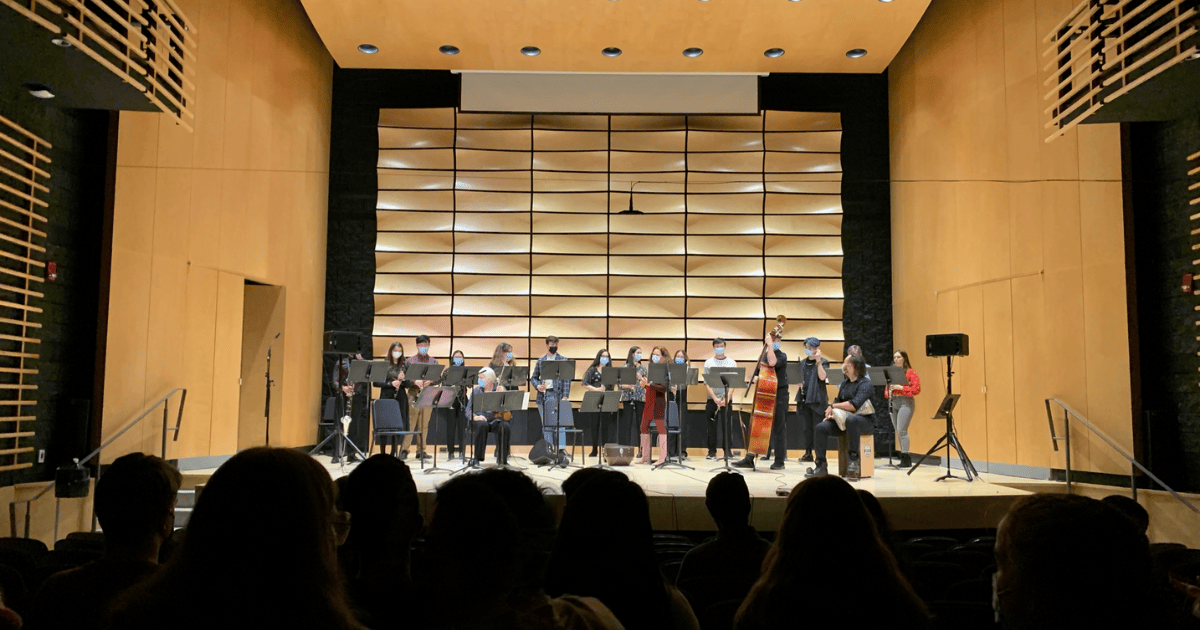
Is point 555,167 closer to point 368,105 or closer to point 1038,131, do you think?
point 368,105

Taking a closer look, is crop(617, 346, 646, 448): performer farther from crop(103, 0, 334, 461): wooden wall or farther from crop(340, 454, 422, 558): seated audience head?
crop(340, 454, 422, 558): seated audience head

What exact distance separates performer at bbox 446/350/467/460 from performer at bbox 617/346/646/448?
1759mm

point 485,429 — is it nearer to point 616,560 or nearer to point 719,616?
point 719,616

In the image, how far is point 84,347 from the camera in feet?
23.5

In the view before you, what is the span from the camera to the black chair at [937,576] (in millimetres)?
2842

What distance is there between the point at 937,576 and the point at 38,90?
6963mm

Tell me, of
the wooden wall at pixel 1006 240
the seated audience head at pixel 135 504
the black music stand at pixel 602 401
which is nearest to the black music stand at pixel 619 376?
the black music stand at pixel 602 401

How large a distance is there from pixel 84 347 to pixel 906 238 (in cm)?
917

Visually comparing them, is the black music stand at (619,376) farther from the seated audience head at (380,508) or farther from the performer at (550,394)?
the seated audience head at (380,508)

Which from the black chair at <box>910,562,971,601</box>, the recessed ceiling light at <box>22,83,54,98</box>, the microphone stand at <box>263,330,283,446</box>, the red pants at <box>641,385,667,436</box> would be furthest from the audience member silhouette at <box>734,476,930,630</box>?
the microphone stand at <box>263,330,283,446</box>

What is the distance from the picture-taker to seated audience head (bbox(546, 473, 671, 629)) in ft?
5.84

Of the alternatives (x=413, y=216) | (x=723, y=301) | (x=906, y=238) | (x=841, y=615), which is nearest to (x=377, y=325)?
(x=413, y=216)

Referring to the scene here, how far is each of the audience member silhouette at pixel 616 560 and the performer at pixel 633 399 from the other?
7113 millimetres

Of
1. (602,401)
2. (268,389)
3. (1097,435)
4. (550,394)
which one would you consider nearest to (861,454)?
(1097,435)
